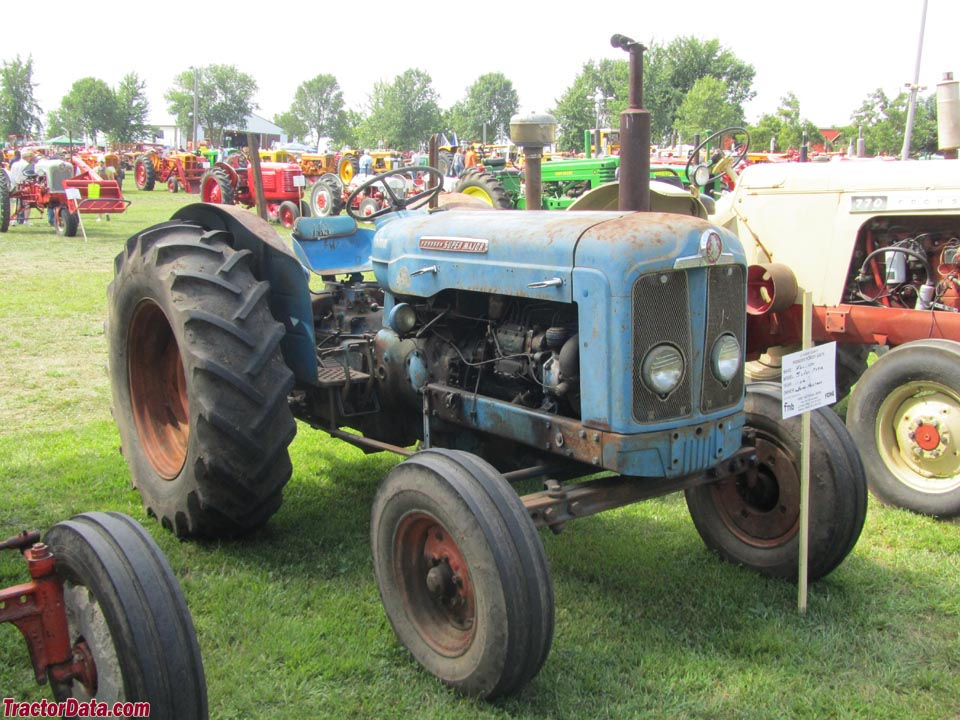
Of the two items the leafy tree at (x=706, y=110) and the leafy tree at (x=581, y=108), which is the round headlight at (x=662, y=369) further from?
the leafy tree at (x=581, y=108)

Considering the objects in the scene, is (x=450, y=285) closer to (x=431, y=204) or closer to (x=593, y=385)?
(x=593, y=385)

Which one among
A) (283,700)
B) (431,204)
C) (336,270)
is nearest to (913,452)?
(431,204)

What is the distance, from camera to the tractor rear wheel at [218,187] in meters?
18.2

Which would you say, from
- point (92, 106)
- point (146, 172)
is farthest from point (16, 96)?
point (146, 172)

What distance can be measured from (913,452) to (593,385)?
2.55 metres

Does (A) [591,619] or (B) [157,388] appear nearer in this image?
(A) [591,619]

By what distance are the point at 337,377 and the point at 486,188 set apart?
38.1ft

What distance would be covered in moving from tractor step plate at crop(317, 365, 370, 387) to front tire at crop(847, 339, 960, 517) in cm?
267

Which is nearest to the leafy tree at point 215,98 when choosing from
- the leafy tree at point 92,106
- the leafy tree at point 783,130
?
the leafy tree at point 92,106

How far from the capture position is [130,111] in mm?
68312

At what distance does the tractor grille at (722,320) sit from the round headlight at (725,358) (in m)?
0.02

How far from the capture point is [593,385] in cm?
307

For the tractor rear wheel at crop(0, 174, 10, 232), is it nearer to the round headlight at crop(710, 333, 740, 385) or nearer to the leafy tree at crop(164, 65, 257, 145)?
the round headlight at crop(710, 333, 740, 385)

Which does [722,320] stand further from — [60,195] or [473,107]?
[473,107]
